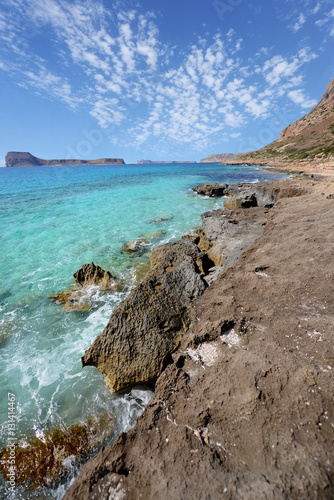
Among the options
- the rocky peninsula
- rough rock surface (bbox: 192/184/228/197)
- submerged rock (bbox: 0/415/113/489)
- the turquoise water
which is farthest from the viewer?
rough rock surface (bbox: 192/184/228/197)

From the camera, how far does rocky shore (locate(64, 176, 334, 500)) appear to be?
224cm

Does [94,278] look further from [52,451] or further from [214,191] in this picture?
[214,191]

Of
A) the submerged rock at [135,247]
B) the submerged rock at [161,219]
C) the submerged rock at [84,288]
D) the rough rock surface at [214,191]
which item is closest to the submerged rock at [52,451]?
the submerged rock at [84,288]

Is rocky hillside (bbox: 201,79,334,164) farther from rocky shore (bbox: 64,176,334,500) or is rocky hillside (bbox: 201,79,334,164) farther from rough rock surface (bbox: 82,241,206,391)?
rough rock surface (bbox: 82,241,206,391)

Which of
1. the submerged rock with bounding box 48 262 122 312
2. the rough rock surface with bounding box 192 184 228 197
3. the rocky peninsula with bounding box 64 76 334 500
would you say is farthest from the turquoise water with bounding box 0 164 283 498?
the rough rock surface with bounding box 192 184 228 197

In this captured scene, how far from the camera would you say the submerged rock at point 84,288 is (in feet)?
25.9

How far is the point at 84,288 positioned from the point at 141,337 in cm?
515

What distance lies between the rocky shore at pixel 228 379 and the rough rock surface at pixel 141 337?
0.02m

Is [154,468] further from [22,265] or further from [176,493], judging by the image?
[22,265]

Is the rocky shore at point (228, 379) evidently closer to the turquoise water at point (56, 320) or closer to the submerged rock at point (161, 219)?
the turquoise water at point (56, 320)

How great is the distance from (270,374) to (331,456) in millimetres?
979

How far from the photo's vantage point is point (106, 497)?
7.63ft

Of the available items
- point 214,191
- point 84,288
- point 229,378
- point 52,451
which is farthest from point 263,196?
point 52,451

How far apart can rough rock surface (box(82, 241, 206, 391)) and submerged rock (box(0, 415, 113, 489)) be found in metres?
0.81
